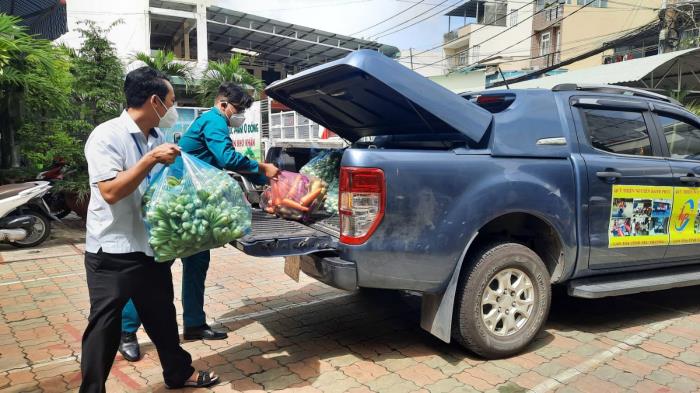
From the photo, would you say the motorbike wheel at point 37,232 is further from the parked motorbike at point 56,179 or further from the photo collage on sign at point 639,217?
the photo collage on sign at point 639,217

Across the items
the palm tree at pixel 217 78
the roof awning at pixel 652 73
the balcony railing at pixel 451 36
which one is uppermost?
the balcony railing at pixel 451 36

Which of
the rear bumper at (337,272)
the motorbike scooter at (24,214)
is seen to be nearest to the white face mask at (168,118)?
the rear bumper at (337,272)

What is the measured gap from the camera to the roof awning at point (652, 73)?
10.1 meters

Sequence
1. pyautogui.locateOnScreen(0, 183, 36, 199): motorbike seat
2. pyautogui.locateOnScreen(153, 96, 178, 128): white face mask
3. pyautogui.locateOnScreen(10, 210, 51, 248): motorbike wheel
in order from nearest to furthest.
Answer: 1. pyautogui.locateOnScreen(153, 96, 178, 128): white face mask
2. pyautogui.locateOnScreen(0, 183, 36, 199): motorbike seat
3. pyautogui.locateOnScreen(10, 210, 51, 248): motorbike wheel

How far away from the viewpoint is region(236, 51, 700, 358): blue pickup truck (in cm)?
305

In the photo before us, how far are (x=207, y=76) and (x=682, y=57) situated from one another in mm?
15674

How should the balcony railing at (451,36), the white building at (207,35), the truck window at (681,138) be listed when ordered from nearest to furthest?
the truck window at (681,138)
the white building at (207,35)
the balcony railing at (451,36)

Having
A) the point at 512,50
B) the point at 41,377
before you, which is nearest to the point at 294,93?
the point at 41,377

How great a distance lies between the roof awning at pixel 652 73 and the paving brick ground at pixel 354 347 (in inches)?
260

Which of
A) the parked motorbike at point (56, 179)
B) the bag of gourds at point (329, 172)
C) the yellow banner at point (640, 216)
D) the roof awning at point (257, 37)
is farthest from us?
the roof awning at point (257, 37)

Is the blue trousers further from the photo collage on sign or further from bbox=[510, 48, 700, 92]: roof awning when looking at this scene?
bbox=[510, 48, 700, 92]: roof awning

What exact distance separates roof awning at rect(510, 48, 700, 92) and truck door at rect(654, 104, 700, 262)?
574cm

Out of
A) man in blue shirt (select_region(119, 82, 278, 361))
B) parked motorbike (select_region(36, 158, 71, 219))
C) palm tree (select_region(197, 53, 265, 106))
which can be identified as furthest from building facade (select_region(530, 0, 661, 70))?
man in blue shirt (select_region(119, 82, 278, 361))

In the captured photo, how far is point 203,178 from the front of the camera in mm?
2664
